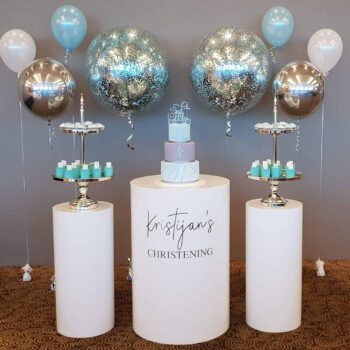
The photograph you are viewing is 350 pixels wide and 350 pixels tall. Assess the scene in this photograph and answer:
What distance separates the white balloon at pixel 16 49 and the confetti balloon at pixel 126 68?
401 millimetres

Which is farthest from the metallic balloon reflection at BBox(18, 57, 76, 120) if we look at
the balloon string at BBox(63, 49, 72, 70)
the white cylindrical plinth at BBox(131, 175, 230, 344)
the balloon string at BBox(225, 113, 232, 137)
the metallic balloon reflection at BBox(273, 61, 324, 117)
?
the metallic balloon reflection at BBox(273, 61, 324, 117)

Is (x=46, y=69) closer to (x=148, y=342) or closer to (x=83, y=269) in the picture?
(x=83, y=269)

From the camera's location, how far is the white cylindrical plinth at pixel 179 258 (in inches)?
104

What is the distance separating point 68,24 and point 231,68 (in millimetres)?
1091

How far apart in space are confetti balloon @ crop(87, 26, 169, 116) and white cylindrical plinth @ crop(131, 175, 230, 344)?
2.65 ft

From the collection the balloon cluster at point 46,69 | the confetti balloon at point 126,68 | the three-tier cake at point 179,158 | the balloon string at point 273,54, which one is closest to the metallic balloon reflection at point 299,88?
the balloon string at point 273,54

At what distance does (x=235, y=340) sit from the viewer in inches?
109

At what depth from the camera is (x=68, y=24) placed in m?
3.50

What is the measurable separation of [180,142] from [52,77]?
3.15 feet

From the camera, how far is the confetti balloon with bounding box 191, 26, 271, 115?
335cm

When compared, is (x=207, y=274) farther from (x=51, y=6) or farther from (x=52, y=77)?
(x=51, y=6)

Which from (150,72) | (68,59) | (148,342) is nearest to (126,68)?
(150,72)

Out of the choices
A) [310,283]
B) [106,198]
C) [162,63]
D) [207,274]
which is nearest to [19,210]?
[106,198]

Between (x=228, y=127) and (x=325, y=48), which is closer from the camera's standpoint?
(x=325, y=48)
